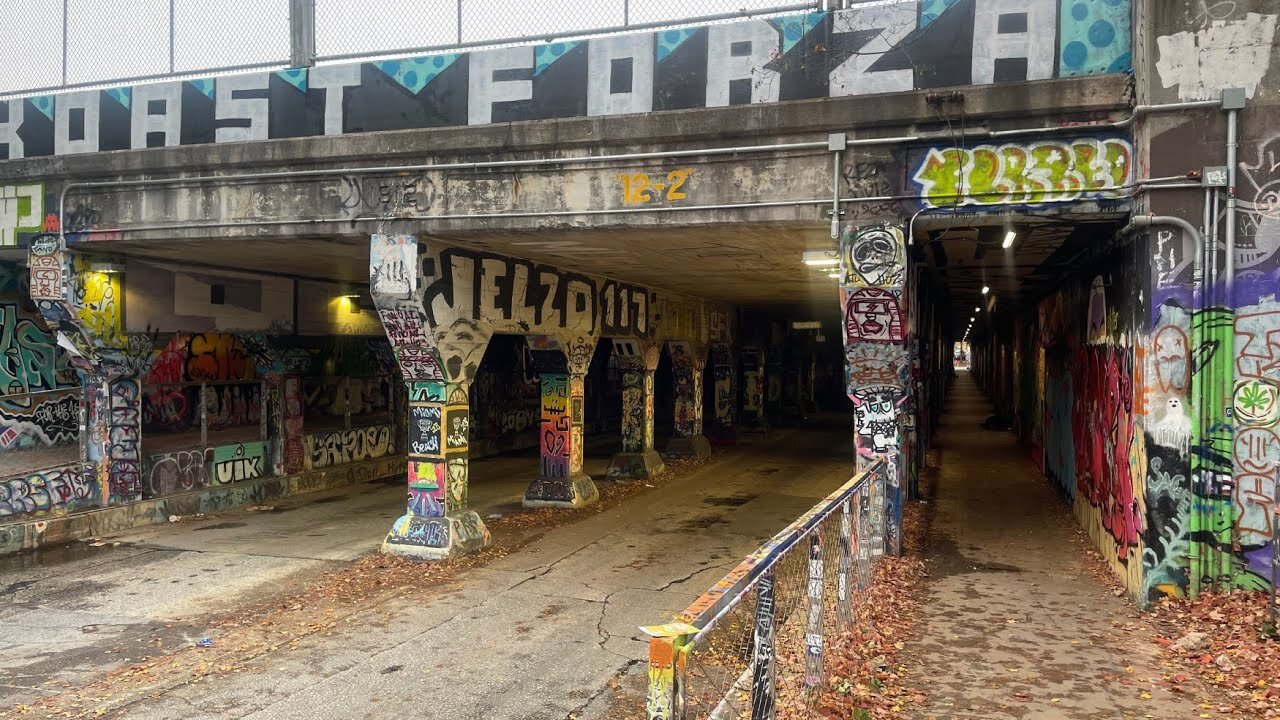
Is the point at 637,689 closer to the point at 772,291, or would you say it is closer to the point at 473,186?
the point at 473,186

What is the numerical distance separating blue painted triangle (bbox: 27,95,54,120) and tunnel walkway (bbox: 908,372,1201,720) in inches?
554

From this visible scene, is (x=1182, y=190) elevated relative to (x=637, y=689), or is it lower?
elevated

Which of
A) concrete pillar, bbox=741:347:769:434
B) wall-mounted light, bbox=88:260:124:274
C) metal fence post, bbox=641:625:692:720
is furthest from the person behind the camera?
concrete pillar, bbox=741:347:769:434

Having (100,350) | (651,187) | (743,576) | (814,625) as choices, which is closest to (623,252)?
(651,187)

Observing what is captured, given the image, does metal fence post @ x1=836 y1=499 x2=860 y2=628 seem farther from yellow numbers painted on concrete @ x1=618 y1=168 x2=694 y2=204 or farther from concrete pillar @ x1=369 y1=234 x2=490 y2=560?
concrete pillar @ x1=369 y1=234 x2=490 y2=560

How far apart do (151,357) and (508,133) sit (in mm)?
8353

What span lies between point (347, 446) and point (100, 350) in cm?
624

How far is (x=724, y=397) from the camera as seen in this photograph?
2764cm

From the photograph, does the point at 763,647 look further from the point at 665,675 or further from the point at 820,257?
the point at 820,257

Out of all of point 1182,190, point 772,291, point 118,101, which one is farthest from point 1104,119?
point 118,101

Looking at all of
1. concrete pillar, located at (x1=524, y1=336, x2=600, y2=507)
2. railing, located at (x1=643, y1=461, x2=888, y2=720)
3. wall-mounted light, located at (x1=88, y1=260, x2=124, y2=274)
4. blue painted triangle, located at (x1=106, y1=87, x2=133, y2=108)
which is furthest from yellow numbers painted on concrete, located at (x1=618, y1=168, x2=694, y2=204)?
wall-mounted light, located at (x1=88, y1=260, x2=124, y2=274)

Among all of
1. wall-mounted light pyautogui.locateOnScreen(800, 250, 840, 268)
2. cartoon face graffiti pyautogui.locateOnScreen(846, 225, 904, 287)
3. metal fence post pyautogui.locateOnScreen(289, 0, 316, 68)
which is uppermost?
metal fence post pyautogui.locateOnScreen(289, 0, 316, 68)

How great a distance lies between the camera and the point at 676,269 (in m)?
15.0

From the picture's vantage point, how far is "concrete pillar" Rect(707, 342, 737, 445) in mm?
25391
